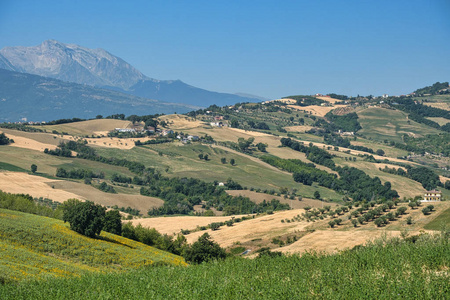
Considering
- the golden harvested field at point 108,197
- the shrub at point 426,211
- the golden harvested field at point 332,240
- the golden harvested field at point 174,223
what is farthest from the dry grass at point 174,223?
the shrub at point 426,211

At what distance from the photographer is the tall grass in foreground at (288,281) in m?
38.8

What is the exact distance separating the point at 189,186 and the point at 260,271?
134087 mm

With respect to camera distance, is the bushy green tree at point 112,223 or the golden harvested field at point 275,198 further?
the golden harvested field at point 275,198

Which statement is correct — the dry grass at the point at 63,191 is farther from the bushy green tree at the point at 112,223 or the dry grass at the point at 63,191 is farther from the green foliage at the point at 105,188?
the bushy green tree at the point at 112,223

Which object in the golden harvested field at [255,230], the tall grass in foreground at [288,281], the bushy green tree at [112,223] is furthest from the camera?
the golden harvested field at [255,230]

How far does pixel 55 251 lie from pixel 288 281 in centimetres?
3714

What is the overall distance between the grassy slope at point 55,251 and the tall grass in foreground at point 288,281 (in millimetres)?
8345

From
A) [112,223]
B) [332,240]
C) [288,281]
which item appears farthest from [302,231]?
[288,281]

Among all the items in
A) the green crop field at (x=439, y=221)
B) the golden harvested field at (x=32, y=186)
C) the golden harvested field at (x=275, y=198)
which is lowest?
the golden harvested field at (x=275, y=198)

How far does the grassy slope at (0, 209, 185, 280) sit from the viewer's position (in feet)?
186

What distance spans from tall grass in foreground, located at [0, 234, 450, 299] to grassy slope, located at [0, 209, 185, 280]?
8345mm

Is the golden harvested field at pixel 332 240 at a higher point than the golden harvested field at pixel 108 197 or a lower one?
higher

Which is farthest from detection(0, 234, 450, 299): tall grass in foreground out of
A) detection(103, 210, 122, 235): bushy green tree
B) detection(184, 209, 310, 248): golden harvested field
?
detection(184, 209, 310, 248): golden harvested field

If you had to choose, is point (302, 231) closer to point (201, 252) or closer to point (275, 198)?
point (201, 252)
